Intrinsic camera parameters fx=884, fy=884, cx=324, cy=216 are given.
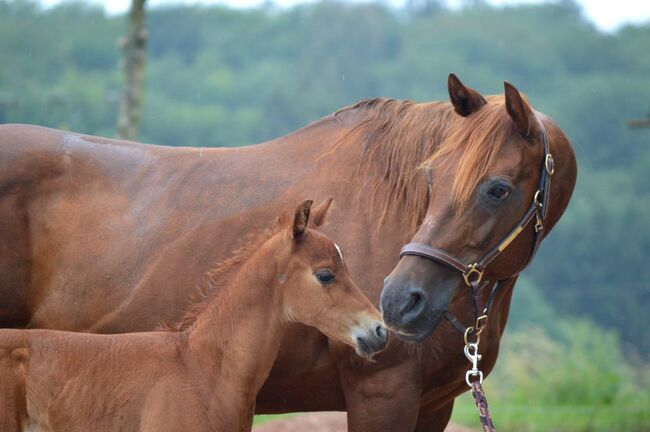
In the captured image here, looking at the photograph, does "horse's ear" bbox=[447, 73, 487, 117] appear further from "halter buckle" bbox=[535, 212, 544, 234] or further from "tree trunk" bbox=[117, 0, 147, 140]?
"tree trunk" bbox=[117, 0, 147, 140]

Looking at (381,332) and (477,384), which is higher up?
(381,332)

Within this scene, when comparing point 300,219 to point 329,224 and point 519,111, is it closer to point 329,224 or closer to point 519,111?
point 329,224

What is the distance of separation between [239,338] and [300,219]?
0.61 m

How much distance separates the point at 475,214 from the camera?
12.6 feet

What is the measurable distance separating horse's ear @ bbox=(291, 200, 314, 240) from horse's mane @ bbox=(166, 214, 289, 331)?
0.40ft

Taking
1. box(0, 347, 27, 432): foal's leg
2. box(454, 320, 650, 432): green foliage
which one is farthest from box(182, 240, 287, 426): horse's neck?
box(454, 320, 650, 432): green foliage

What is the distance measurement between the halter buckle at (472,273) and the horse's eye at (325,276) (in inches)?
24.0

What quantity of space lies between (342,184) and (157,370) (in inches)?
50.9

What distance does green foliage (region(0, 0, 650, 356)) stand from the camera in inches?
1341

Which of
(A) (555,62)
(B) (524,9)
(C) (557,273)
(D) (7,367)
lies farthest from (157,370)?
(B) (524,9)

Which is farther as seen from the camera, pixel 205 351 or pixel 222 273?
pixel 222 273

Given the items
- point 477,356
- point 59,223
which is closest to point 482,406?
point 477,356

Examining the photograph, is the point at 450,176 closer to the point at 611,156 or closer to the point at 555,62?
the point at 611,156

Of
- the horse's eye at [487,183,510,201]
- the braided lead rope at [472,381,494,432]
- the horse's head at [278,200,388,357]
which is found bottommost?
the braided lead rope at [472,381,494,432]
